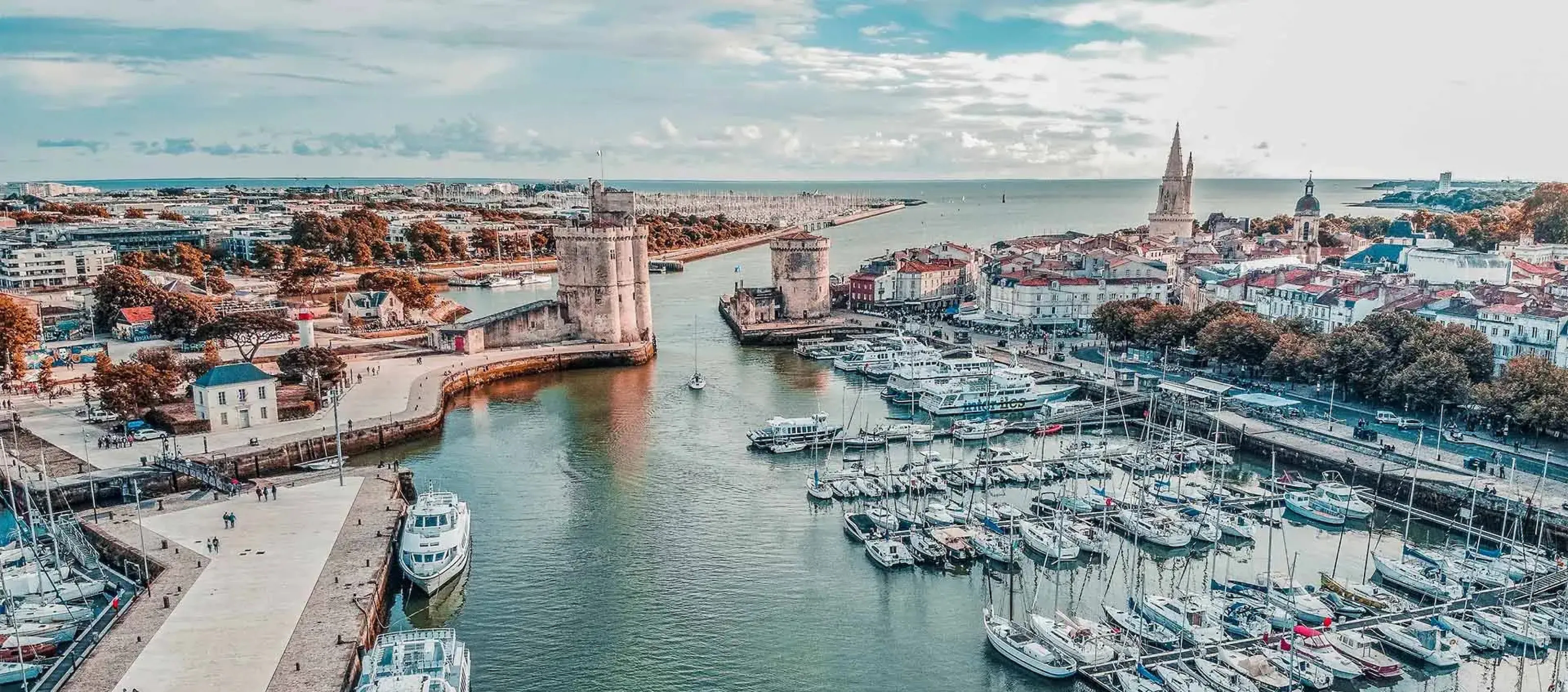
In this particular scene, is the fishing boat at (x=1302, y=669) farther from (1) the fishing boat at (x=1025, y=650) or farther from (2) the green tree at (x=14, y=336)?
(2) the green tree at (x=14, y=336)

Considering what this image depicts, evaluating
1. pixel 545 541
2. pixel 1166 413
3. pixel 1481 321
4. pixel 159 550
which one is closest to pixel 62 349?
pixel 159 550

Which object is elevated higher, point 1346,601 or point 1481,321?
point 1481,321

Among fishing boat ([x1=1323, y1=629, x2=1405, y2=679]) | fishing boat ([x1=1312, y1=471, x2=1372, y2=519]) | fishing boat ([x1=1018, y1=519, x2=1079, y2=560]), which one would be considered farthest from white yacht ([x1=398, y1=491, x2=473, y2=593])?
fishing boat ([x1=1312, y1=471, x2=1372, y2=519])

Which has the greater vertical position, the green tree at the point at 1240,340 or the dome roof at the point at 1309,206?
the dome roof at the point at 1309,206

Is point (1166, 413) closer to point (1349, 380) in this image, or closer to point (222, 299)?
point (1349, 380)

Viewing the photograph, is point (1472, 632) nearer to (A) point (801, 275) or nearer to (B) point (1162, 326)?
(B) point (1162, 326)

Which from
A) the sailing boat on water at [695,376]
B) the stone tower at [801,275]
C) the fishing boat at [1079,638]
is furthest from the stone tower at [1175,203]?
the fishing boat at [1079,638]

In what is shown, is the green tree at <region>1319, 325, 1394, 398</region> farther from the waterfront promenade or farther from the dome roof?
the dome roof
